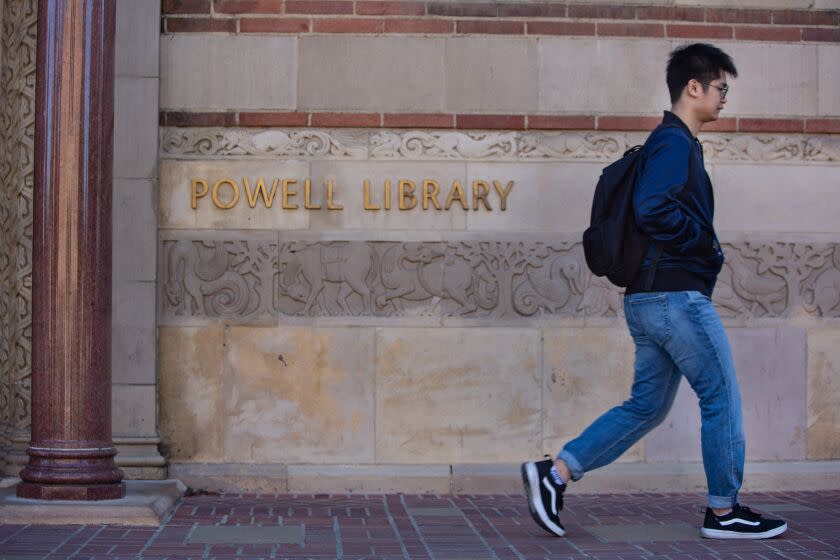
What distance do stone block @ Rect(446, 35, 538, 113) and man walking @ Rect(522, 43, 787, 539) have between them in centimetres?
178

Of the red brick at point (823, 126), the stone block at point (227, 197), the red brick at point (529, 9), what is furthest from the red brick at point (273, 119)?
the red brick at point (823, 126)

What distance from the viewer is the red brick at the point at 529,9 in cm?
748

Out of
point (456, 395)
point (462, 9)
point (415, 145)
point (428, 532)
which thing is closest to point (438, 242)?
point (415, 145)

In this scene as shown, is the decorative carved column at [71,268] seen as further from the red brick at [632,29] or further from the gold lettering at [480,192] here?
the red brick at [632,29]

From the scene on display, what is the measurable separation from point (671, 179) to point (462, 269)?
2023mm

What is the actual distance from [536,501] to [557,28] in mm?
3063

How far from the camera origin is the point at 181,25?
7.43 meters

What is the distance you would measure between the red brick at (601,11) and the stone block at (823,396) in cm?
215

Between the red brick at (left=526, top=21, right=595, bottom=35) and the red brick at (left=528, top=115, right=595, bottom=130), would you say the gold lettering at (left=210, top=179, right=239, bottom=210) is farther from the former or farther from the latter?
the red brick at (left=526, top=21, right=595, bottom=35)

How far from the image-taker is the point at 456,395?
733 centimetres

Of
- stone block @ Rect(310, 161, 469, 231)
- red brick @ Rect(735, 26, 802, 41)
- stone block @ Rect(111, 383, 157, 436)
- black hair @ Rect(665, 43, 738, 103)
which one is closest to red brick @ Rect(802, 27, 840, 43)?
red brick @ Rect(735, 26, 802, 41)

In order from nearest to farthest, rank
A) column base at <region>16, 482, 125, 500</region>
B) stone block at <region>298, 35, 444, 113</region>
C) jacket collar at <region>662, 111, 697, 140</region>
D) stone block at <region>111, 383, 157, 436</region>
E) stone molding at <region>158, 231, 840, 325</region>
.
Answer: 1. jacket collar at <region>662, 111, 697, 140</region>
2. column base at <region>16, 482, 125, 500</region>
3. stone block at <region>111, 383, 157, 436</region>
4. stone molding at <region>158, 231, 840, 325</region>
5. stone block at <region>298, 35, 444, 113</region>

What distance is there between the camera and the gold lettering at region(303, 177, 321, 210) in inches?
290

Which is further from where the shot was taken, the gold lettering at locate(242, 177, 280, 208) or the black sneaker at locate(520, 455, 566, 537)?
the gold lettering at locate(242, 177, 280, 208)
